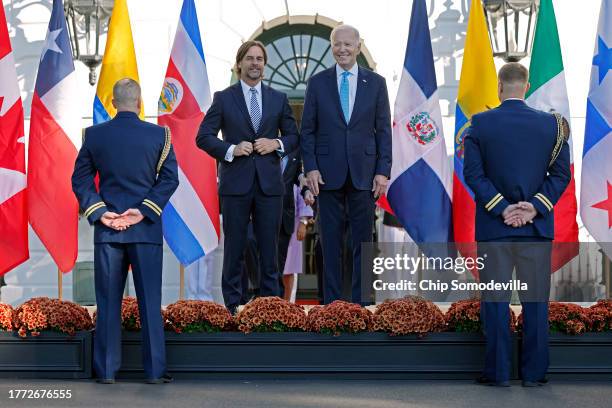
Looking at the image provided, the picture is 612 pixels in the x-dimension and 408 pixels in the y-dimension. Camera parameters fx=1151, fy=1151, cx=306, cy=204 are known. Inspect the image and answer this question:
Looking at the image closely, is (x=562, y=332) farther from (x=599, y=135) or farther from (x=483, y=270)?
(x=599, y=135)

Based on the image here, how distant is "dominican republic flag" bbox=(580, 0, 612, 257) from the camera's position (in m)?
8.38

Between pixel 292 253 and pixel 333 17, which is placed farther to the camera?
pixel 333 17

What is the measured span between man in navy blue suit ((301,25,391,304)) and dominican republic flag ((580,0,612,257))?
70.5 inches

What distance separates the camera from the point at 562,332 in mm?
6898

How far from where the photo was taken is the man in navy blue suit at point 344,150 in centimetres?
748

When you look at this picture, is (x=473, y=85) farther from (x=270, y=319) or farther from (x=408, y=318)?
(x=270, y=319)

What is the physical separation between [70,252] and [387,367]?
9.99 ft

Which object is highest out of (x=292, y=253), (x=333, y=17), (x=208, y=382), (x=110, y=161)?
(x=333, y=17)

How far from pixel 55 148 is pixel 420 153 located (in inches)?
111

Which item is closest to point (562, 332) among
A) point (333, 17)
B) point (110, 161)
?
point (110, 161)

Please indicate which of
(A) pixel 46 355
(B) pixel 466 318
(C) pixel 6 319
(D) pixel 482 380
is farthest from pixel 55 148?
(D) pixel 482 380

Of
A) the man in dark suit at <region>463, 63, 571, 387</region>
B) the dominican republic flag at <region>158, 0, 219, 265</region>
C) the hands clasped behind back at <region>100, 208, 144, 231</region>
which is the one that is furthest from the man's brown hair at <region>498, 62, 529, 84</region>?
the dominican republic flag at <region>158, 0, 219, 265</region>

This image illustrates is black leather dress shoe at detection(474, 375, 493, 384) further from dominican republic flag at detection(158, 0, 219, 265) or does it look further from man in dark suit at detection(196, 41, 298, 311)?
dominican republic flag at detection(158, 0, 219, 265)

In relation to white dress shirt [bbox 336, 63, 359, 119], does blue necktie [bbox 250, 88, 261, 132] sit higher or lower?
lower
